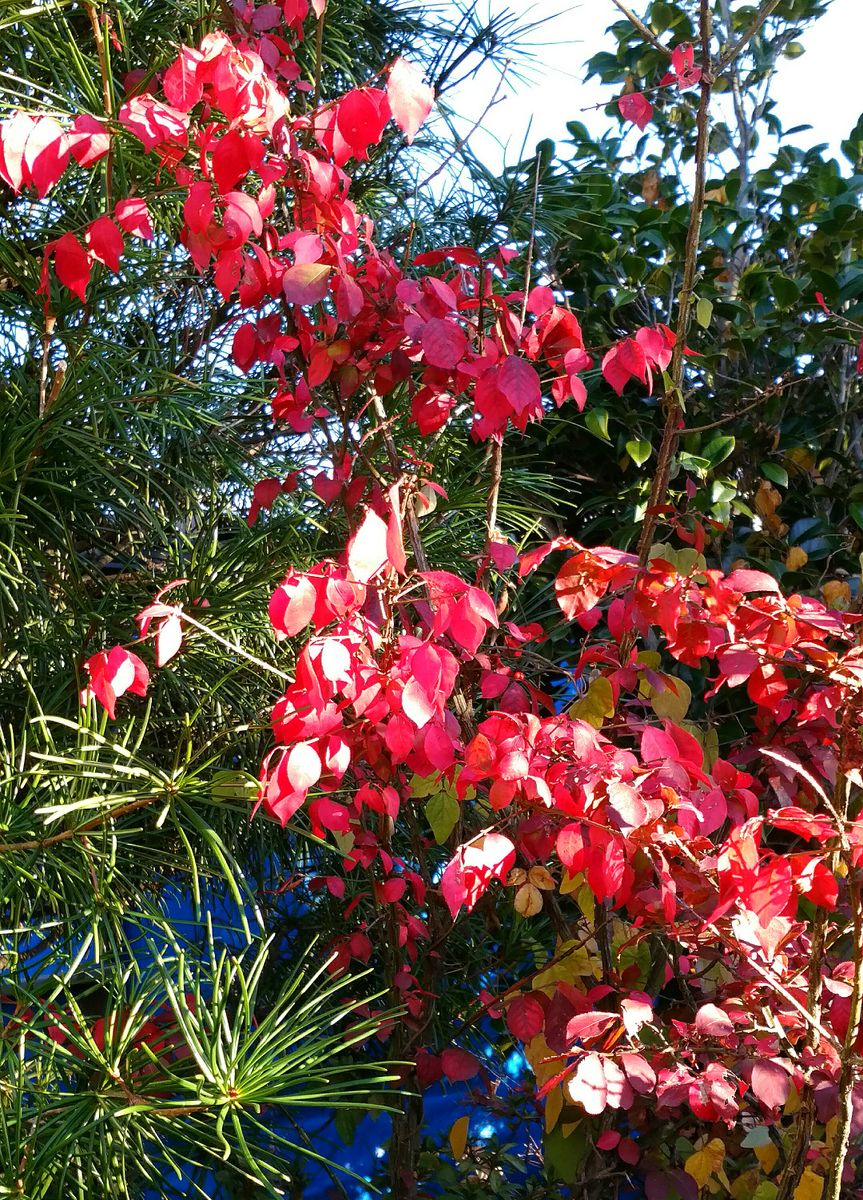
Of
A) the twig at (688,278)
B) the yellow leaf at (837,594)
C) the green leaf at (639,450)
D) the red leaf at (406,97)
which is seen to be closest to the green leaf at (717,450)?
the green leaf at (639,450)

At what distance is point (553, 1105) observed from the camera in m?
1.18

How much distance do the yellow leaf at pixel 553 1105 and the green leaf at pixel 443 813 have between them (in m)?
0.31

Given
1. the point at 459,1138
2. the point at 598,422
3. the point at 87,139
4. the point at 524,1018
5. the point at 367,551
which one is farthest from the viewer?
the point at 598,422

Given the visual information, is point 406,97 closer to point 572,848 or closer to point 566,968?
point 572,848

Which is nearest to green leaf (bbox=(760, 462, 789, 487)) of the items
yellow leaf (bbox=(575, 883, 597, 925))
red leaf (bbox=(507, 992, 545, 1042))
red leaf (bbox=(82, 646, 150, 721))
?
yellow leaf (bbox=(575, 883, 597, 925))

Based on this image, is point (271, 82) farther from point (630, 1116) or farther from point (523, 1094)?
point (523, 1094)

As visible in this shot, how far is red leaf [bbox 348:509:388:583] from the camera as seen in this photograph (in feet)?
2.67

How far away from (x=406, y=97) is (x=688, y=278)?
0.30 m

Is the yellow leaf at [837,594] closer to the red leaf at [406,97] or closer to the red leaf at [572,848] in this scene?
the red leaf at [572,848]

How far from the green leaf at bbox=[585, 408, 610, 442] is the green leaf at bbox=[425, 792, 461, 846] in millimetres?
782

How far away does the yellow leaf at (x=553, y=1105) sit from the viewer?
118cm

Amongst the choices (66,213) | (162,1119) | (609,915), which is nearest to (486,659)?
(609,915)

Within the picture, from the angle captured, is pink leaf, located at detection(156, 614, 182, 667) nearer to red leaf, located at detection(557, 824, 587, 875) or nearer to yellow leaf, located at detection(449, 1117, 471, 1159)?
red leaf, located at detection(557, 824, 587, 875)

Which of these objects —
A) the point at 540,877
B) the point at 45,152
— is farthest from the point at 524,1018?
the point at 45,152
